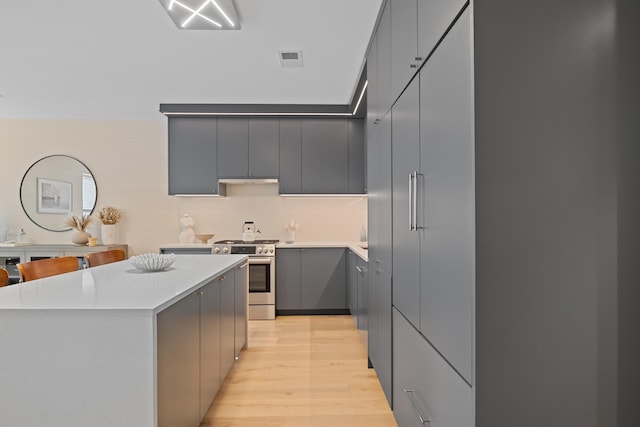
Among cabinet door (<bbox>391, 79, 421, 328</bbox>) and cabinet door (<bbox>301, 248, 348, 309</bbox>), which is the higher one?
cabinet door (<bbox>391, 79, 421, 328</bbox>)

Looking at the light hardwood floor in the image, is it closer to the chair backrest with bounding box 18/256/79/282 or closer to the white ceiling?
the chair backrest with bounding box 18/256/79/282

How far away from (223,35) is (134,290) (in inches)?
78.7

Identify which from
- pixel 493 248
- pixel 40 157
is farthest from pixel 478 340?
pixel 40 157

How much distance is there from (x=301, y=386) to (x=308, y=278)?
6.20 feet

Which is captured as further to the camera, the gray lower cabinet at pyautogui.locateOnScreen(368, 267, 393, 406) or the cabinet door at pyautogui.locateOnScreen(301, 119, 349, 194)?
the cabinet door at pyautogui.locateOnScreen(301, 119, 349, 194)

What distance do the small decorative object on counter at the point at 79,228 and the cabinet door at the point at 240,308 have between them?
291 cm

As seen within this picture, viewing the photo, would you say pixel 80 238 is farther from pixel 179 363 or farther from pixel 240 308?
pixel 179 363

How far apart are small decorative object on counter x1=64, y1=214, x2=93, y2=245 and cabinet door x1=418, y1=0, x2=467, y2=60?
5041mm

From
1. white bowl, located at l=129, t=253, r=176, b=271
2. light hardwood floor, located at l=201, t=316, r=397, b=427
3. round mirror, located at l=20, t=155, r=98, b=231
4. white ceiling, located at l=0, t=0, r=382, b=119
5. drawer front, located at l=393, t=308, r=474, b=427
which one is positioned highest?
white ceiling, located at l=0, t=0, r=382, b=119

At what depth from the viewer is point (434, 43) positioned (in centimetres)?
134

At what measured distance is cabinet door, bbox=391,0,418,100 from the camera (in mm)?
1605

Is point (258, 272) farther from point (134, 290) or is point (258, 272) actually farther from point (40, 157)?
point (40, 157)

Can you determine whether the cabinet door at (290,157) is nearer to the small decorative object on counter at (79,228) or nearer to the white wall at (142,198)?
the white wall at (142,198)

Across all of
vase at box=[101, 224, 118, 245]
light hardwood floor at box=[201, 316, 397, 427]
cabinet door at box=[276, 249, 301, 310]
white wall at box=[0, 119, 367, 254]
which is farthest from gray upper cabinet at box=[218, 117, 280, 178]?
light hardwood floor at box=[201, 316, 397, 427]
